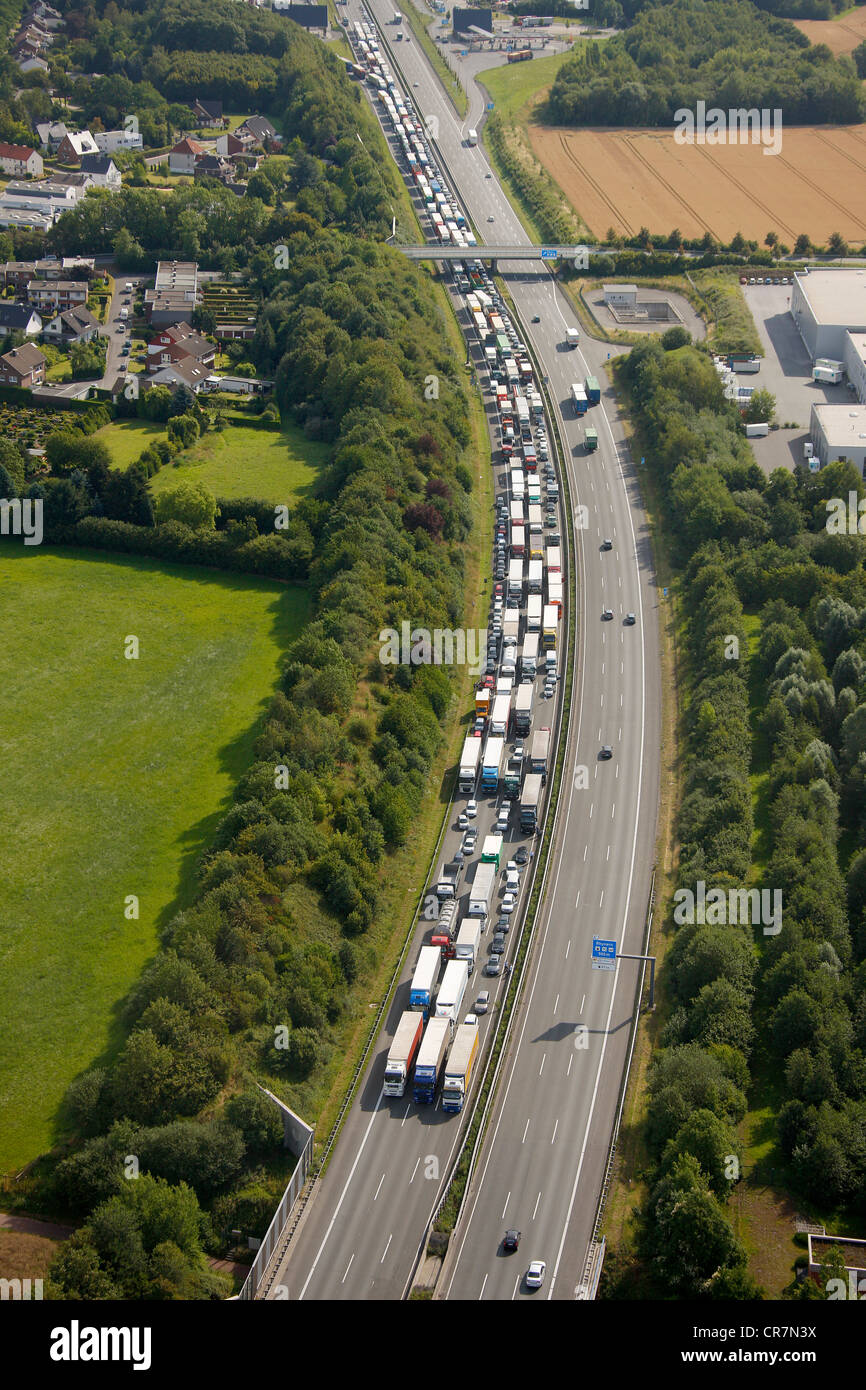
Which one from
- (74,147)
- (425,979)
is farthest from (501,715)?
(74,147)

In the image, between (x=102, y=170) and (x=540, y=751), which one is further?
(x=102, y=170)

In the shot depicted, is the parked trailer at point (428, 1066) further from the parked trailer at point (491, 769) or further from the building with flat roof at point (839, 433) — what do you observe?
the building with flat roof at point (839, 433)

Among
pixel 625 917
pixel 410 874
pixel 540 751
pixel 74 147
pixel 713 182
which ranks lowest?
pixel 410 874

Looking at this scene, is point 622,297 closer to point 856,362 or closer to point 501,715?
point 856,362

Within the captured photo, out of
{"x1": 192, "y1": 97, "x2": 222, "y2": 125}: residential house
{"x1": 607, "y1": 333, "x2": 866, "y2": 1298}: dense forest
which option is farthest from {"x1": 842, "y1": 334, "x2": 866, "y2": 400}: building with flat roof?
{"x1": 192, "y1": 97, "x2": 222, "y2": 125}: residential house

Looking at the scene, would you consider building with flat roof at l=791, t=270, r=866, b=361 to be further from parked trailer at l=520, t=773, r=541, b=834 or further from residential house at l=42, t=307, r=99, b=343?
parked trailer at l=520, t=773, r=541, b=834

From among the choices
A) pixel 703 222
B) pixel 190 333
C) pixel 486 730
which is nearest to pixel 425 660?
pixel 486 730
